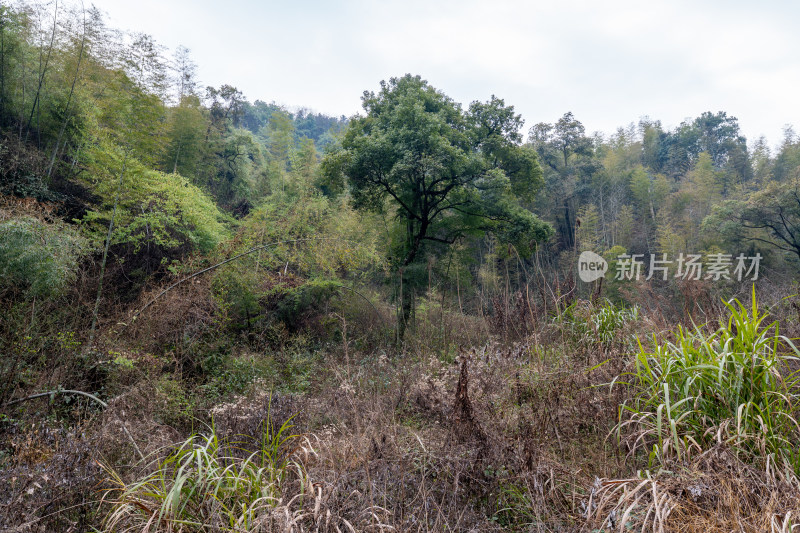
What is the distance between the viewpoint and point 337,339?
8.64 meters

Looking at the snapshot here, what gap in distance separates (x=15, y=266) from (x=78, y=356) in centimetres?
113

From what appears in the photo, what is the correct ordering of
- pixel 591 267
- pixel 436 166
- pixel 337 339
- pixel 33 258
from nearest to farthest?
pixel 33 258 → pixel 591 267 → pixel 436 166 → pixel 337 339

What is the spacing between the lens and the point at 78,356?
400cm

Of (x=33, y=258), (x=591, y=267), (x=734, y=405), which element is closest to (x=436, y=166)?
(x=591, y=267)

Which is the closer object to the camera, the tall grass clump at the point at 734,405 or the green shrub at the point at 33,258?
the tall grass clump at the point at 734,405

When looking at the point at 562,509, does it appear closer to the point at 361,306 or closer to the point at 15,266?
the point at 15,266

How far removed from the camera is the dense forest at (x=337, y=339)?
156cm

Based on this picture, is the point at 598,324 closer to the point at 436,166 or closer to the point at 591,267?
the point at 591,267

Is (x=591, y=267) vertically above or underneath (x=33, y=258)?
above

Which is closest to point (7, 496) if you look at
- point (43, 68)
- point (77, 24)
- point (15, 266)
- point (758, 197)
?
point (15, 266)

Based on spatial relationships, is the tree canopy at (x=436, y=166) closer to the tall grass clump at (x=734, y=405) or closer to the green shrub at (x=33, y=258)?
the green shrub at (x=33, y=258)

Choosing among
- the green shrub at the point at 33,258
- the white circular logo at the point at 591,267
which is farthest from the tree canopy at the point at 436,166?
the green shrub at the point at 33,258

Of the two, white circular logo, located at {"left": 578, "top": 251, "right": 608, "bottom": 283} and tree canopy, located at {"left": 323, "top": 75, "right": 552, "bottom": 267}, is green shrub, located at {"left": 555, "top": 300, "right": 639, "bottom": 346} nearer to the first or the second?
white circular logo, located at {"left": 578, "top": 251, "right": 608, "bottom": 283}

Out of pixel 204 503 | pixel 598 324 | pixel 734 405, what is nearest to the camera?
pixel 204 503
